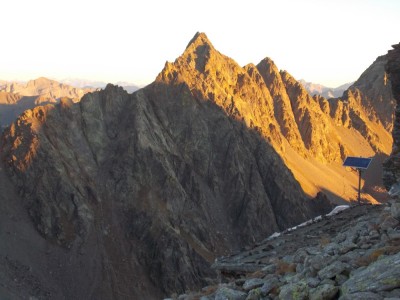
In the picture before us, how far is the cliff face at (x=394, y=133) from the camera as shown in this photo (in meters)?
18.8

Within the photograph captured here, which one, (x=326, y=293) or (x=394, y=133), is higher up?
(x=394, y=133)

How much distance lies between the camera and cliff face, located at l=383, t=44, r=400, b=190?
18.8 metres

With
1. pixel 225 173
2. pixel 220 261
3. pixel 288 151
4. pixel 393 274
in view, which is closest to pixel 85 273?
pixel 225 173

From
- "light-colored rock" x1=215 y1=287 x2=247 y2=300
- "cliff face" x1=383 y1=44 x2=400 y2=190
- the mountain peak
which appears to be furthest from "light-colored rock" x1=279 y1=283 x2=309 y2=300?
the mountain peak

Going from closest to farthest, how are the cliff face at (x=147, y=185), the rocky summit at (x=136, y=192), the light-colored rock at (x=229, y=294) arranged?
the light-colored rock at (x=229, y=294), the rocky summit at (x=136, y=192), the cliff face at (x=147, y=185)

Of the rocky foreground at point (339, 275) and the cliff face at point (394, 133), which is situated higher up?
the cliff face at point (394, 133)

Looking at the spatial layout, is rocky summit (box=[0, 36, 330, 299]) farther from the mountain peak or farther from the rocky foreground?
the rocky foreground

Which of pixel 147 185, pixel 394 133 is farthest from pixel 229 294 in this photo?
pixel 147 185

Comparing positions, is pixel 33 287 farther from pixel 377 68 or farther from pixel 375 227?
pixel 377 68

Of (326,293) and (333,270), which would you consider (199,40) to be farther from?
(326,293)

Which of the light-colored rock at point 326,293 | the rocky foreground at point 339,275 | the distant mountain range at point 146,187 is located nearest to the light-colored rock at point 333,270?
the rocky foreground at point 339,275

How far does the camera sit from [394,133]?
19719 mm

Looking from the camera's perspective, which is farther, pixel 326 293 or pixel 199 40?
pixel 199 40

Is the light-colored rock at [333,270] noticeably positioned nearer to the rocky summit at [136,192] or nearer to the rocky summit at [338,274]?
the rocky summit at [338,274]
